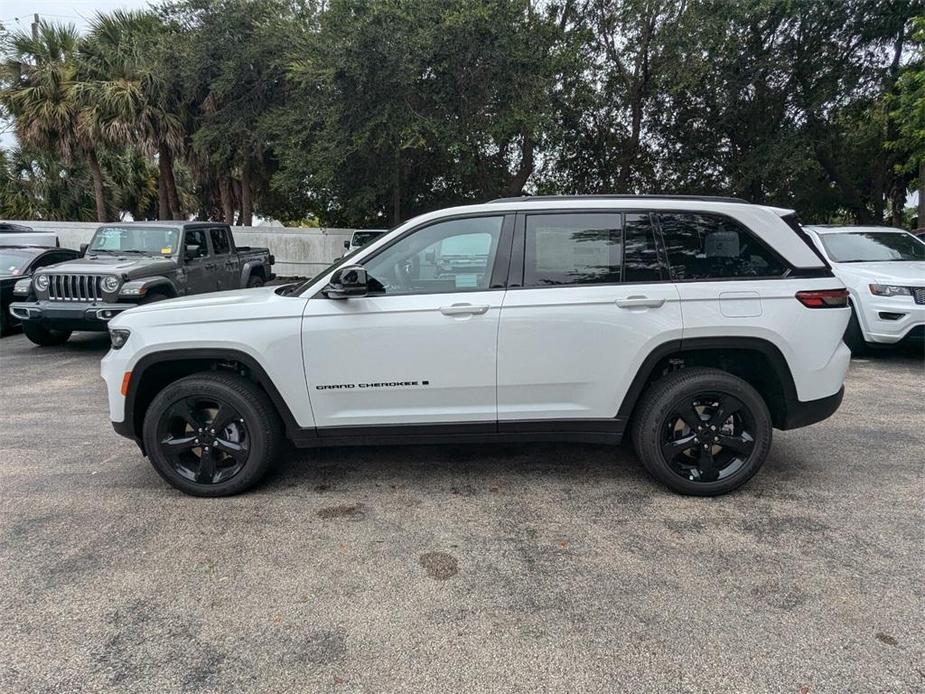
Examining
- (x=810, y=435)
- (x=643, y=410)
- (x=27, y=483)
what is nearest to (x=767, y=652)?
(x=643, y=410)

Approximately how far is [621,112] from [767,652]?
18.0 metres

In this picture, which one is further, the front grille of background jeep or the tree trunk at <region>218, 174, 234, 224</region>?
the tree trunk at <region>218, 174, 234, 224</region>

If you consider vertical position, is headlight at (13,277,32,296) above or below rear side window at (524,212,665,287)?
below

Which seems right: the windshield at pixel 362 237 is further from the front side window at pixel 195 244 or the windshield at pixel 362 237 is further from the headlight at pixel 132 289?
the headlight at pixel 132 289

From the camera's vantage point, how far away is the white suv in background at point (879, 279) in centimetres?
711

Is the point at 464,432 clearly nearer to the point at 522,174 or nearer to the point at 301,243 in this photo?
the point at 522,174

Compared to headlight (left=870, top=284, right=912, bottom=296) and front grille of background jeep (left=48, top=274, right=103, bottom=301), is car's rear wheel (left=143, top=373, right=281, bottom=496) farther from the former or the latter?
headlight (left=870, top=284, right=912, bottom=296)

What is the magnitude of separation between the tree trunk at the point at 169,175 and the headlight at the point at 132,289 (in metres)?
12.2

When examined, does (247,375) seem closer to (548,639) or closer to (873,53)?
(548,639)

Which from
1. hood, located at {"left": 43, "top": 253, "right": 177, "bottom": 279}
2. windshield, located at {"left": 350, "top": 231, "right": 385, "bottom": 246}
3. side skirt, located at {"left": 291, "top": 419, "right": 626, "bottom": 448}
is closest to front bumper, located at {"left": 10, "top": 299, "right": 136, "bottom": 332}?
hood, located at {"left": 43, "top": 253, "right": 177, "bottom": 279}

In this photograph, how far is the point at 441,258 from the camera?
12.6ft

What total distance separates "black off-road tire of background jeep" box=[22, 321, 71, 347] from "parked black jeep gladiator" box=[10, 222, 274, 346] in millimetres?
12

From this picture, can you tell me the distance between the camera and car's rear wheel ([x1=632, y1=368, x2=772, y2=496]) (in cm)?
370

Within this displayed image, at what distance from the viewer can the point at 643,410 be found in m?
3.78
